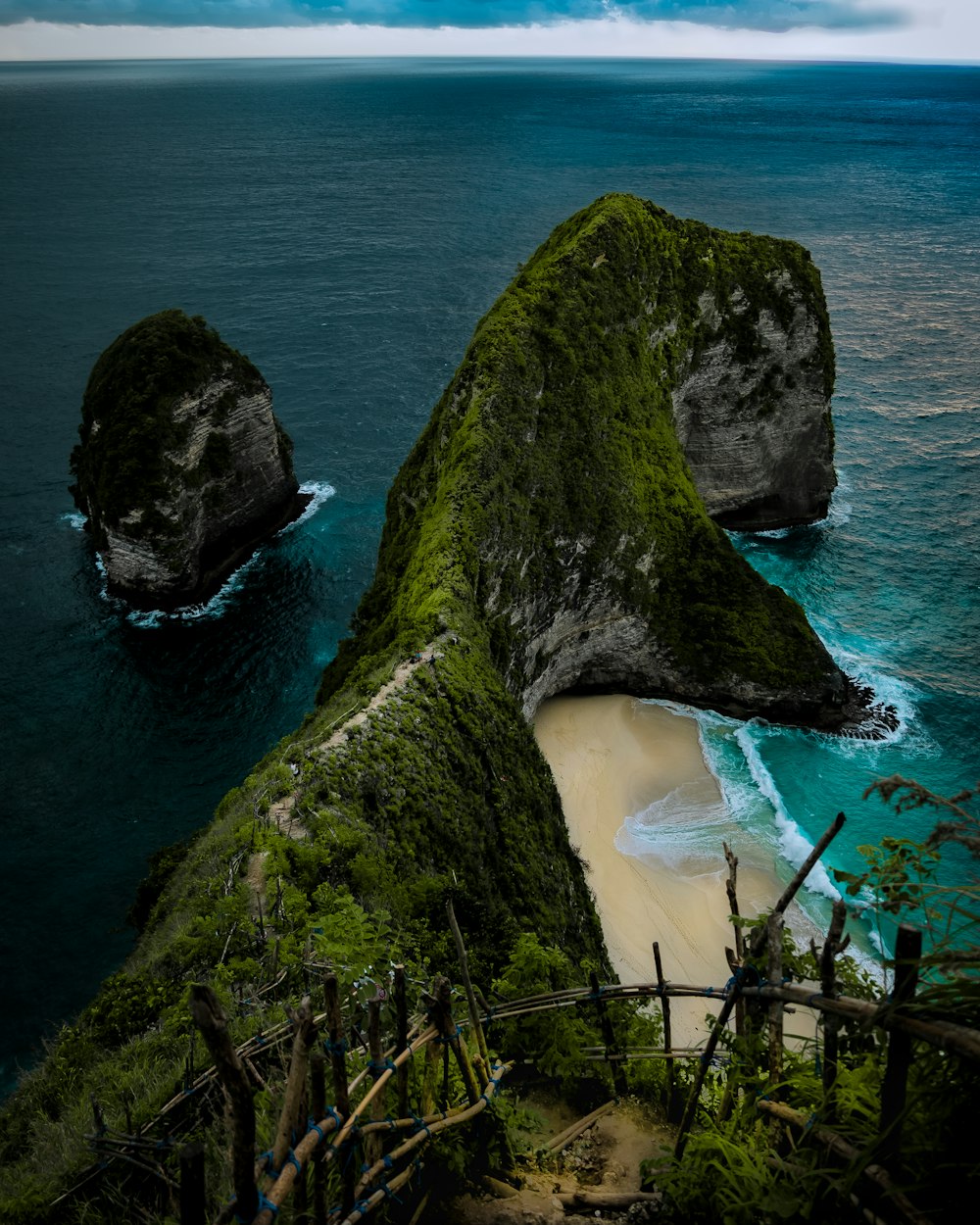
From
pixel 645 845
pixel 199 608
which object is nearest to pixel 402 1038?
pixel 645 845

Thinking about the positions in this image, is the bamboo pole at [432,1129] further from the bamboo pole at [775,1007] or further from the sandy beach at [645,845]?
the sandy beach at [645,845]

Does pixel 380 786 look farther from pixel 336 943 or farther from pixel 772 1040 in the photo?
pixel 772 1040

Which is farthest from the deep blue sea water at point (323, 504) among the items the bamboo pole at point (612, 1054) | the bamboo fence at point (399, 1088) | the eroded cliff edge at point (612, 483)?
the bamboo fence at point (399, 1088)

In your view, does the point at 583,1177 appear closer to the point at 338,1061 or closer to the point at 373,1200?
the point at 373,1200

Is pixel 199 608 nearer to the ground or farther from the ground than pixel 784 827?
farther from the ground

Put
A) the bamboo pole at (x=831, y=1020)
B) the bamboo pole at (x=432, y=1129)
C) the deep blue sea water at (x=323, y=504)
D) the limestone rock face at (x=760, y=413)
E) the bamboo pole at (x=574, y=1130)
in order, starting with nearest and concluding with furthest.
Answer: the bamboo pole at (x=831, y=1020)
the bamboo pole at (x=432, y=1129)
the bamboo pole at (x=574, y=1130)
the deep blue sea water at (x=323, y=504)
the limestone rock face at (x=760, y=413)

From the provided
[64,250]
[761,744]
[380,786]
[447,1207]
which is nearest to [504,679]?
[380,786]
